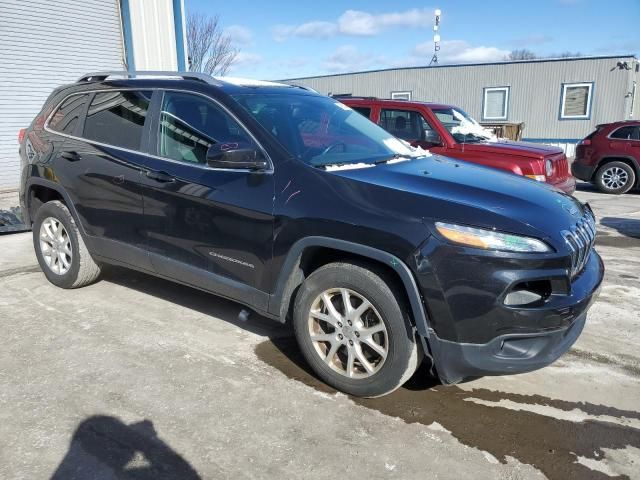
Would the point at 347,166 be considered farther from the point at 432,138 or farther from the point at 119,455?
the point at 432,138

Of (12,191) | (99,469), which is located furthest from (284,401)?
(12,191)

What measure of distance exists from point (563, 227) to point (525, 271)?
45 cm

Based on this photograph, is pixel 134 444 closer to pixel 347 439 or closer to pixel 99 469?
pixel 99 469

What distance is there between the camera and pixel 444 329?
2.67m

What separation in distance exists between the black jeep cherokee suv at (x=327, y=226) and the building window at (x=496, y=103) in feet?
67.9

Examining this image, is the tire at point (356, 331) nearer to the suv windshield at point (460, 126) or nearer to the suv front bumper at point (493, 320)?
the suv front bumper at point (493, 320)

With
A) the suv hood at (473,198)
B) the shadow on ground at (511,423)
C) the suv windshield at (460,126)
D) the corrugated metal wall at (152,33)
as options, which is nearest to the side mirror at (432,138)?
the suv windshield at (460,126)

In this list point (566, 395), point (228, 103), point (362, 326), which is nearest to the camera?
point (362, 326)

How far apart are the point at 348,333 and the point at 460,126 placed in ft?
19.1

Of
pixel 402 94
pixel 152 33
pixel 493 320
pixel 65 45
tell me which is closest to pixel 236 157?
pixel 493 320

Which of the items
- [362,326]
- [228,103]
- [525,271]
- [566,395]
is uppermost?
[228,103]

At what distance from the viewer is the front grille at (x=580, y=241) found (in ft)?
8.96

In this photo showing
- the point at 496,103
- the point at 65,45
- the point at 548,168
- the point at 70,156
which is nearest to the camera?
the point at 70,156

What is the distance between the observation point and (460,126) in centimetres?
798
